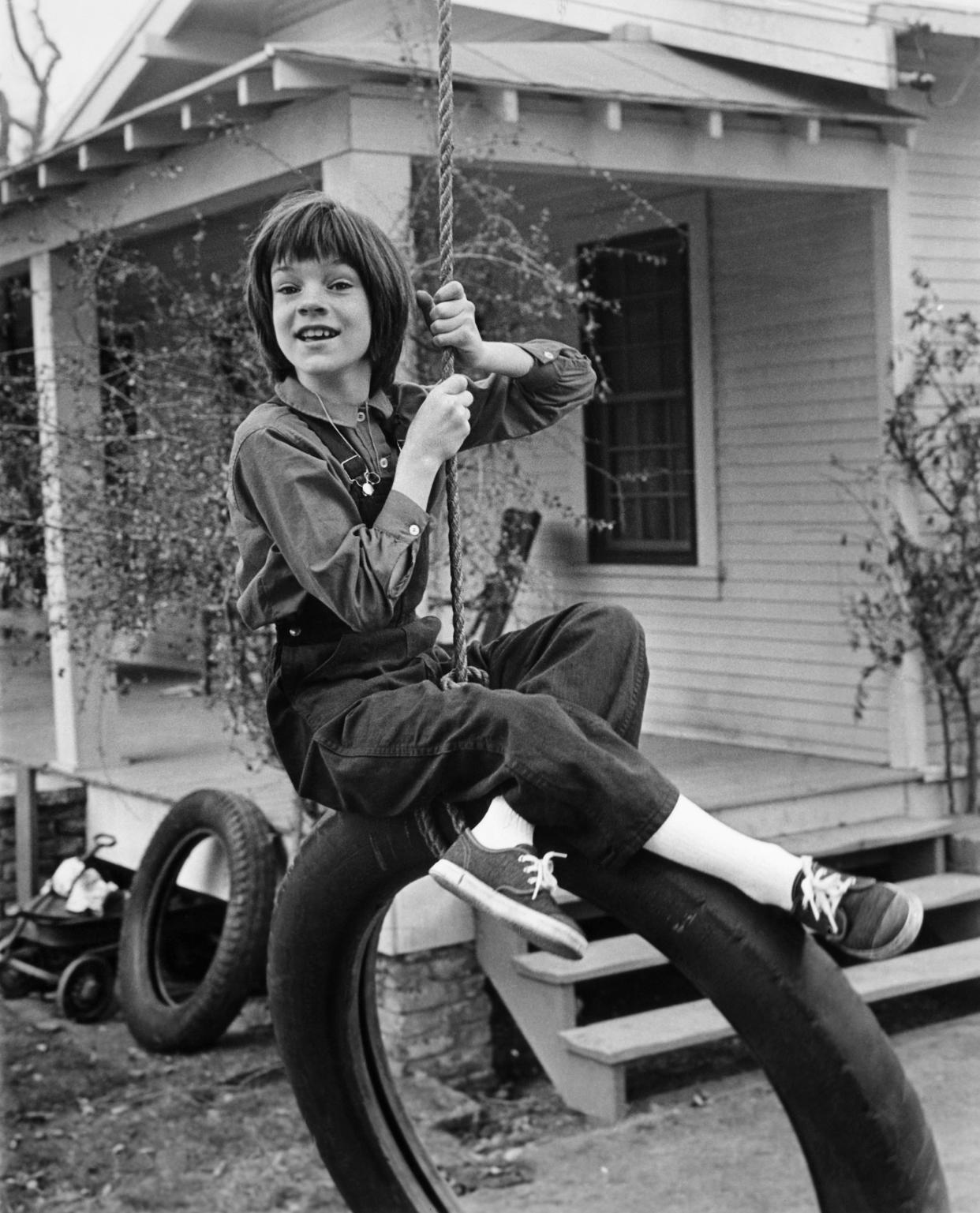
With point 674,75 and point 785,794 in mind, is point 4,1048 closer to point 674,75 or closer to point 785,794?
point 785,794

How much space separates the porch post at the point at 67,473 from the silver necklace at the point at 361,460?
4.53 metres

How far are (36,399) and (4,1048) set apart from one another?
2809mm

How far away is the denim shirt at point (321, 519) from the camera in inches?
94.8

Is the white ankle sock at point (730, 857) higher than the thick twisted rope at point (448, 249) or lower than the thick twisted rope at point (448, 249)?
lower

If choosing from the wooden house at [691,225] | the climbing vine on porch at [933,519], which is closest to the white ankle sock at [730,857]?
the wooden house at [691,225]

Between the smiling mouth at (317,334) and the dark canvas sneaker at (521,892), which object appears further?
the smiling mouth at (317,334)

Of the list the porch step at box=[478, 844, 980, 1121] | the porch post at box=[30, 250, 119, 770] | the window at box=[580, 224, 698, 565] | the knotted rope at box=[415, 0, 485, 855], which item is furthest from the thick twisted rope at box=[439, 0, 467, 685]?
the window at box=[580, 224, 698, 565]

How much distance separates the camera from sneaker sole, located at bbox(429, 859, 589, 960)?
236 cm

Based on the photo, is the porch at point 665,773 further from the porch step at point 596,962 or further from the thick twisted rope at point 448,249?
the thick twisted rope at point 448,249

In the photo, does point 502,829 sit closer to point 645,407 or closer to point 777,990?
point 777,990

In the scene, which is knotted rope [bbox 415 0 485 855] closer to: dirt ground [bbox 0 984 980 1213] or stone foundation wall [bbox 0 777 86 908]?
dirt ground [bbox 0 984 980 1213]

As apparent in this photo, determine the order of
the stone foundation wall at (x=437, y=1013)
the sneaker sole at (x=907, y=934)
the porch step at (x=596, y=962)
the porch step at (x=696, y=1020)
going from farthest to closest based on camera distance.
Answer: the stone foundation wall at (x=437, y=1013), the porch step at (x=596, y=962), the porch step at (x=696, y=1020), the sneaker sole at (x=907, y=934)

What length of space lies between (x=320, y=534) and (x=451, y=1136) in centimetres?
392

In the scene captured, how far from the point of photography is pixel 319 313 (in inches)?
101
